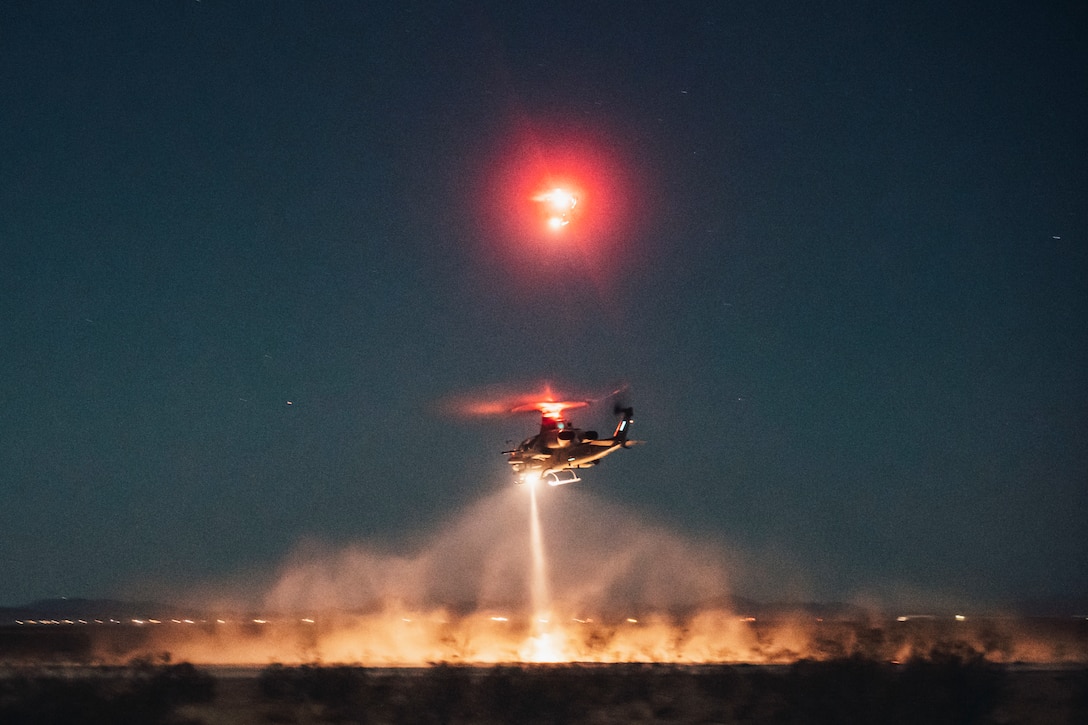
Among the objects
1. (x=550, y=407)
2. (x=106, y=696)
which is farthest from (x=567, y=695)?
(x=550, y=407)

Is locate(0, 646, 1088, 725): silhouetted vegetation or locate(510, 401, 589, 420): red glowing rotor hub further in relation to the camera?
locate(510, 401, 589, 420): red glowing rotor hub

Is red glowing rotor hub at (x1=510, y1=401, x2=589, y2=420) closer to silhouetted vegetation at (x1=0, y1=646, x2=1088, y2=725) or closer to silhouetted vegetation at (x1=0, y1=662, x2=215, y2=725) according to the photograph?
silhouetted vegetation at (x1=0, y1=646, x2=1088, y2=725)

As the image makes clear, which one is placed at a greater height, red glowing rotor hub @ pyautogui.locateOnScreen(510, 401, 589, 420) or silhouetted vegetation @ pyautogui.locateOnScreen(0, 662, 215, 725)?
red glowing rotor hub @ pyautogui.locateOnScreen(510, 401, 589, 420)

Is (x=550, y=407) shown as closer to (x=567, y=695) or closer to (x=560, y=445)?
(x=560, y=445)

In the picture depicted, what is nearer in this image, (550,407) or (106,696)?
(106,696)

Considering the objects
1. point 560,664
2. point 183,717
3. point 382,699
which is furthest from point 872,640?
point 183,717

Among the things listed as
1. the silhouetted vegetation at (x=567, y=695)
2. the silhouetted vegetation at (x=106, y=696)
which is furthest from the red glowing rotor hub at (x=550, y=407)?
the silhouetted vegetation at (x=106, y=696)

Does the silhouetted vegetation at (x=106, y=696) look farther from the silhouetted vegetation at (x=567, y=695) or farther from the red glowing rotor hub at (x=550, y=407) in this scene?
the red glowing rotor hub at (x=550, y=407)

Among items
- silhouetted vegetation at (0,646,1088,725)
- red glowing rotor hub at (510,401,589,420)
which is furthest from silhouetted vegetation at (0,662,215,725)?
red glowing rotor hub at (510,401,589,420)

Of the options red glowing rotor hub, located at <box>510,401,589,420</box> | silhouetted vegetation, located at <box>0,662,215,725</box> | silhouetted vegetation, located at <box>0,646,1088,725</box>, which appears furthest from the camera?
red glowing rotor hub, located at <box>510,401,589,420</box>

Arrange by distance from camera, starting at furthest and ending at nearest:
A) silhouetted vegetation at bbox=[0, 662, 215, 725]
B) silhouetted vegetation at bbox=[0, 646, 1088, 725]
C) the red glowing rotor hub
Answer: the red glowing rotor hub
silhouetted vegetation at bbox=[0, 646, 1088, 725]
silhouetted vegetation at bbox=[0, 662, 215, 725]
